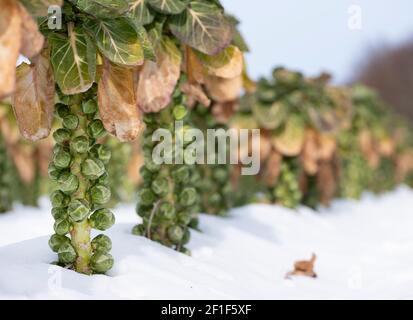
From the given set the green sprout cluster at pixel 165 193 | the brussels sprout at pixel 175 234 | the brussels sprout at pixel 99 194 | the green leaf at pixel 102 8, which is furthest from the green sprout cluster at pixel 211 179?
the green leaf at pixel 102 8

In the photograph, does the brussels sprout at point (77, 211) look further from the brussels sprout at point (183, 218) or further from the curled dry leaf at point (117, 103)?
the brussels sprout at point (183, 218)

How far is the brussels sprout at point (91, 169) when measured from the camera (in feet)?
7.76

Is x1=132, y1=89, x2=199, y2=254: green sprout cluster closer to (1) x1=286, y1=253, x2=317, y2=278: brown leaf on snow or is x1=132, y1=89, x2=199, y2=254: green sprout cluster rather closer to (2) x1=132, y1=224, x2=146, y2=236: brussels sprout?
(2) x1=132, y1=224, x2=146, y2=236: brussels sprout

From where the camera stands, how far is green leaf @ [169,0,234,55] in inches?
114

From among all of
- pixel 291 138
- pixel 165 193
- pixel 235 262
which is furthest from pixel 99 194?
pixel 291 138

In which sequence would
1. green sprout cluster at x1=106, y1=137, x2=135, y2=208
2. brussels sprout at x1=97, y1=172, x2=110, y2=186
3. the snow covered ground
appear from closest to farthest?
the snow covered ground
brussels sprout at x1=97, y1=172, x2=110, y2=186
green sprout cluster at x1=106, y1=137, x2=135, y2=208

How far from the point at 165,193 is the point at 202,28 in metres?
0.85

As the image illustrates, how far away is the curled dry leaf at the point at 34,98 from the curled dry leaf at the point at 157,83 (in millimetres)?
666

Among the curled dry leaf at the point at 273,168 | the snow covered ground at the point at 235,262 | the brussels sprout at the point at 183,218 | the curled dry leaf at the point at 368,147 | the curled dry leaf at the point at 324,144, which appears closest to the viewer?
the snow covered ground at the point at 235,262

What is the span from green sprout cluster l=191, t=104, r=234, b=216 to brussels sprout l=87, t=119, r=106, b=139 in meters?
2.15

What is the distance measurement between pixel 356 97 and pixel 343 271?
6.49 meters

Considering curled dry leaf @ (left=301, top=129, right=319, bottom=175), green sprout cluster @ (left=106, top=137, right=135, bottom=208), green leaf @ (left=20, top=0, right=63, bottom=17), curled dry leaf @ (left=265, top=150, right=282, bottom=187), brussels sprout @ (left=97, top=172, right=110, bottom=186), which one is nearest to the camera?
green leaf @ (left=20, top=0, right=63, bottom=17)

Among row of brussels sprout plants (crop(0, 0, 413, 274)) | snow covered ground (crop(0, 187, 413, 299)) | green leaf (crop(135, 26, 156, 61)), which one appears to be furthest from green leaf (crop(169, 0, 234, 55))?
snow covered ground (crop(0, 187, 413, 299))

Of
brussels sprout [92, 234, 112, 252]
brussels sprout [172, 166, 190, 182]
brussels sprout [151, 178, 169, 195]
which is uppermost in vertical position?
brussels sprout [172, 166, 190, 182]
